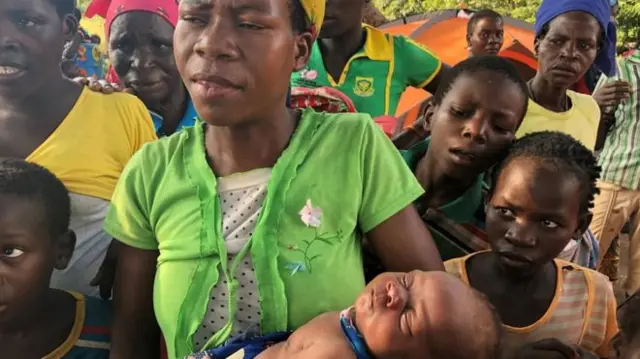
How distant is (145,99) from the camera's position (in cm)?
234

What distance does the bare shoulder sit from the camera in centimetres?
123

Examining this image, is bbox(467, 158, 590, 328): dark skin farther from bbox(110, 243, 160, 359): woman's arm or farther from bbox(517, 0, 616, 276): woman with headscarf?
bbox(517, 0, 616, 276): woman with headscarf

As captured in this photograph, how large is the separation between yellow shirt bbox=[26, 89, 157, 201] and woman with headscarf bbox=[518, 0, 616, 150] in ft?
5.22

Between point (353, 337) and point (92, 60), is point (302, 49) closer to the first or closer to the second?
point (353, 337)

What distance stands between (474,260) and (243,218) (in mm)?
681

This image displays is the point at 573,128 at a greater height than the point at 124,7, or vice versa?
the point at 124,7

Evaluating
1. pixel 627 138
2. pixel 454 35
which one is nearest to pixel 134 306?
pixel 627 138

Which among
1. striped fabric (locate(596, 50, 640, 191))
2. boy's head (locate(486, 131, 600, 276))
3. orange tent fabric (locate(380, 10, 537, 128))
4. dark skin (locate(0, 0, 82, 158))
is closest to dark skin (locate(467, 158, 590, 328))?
boy's head (locate(486, 131, 600, 276))

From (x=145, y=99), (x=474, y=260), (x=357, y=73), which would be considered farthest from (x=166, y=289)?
(x=357, y=73)

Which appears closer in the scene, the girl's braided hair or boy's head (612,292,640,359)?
boy's head (612,292,640,359)

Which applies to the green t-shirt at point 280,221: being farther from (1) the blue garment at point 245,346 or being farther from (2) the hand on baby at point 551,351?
(2) the hand on baby at point 551,351

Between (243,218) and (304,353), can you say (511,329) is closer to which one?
(304,353)

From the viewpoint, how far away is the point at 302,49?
4.50 feet

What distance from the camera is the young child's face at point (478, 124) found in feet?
5.81
